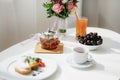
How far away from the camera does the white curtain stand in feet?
6.20

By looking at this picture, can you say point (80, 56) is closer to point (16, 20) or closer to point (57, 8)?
point (57, 8)

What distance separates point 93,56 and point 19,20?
0.91 meters

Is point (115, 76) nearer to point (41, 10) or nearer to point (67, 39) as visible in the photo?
point (67, 39)

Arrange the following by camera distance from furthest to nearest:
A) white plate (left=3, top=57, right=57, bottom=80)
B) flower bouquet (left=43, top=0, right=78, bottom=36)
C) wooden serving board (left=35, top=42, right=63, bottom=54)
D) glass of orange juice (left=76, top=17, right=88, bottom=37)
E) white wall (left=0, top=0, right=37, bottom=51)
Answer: white wall (left=0, top=0, right=37, bottom=51), glass of orange juice (left=76, top=17, right=88, bottom=37), flower bouquet (left=43, top=0, right=78, bottom=36), wooden serving board (left=35, top=42, right=63, bottom=54), white plate (left=3, top=57, right=57, bottom=80)

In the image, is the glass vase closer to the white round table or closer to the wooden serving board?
the white round table

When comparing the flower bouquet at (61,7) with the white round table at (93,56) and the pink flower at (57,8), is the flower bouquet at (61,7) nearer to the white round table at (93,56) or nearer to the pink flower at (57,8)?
the pink flower at (57,8)

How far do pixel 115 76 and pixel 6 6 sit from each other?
1112mm

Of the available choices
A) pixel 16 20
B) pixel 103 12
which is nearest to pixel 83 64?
pixel 16 20

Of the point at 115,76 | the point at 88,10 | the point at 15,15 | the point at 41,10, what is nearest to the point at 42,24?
the point at 41,10

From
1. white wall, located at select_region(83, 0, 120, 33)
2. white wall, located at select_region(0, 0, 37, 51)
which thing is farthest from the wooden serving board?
white wall, located at select_region(83, 0, 120, 33)

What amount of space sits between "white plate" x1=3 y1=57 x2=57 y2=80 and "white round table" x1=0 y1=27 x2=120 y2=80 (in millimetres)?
25

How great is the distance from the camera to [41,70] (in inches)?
45.6

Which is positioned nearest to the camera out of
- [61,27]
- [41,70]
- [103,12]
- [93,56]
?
[41,70]

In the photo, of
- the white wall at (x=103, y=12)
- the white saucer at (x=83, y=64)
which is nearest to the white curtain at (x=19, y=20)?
the white wall at (x=103, y=12)
